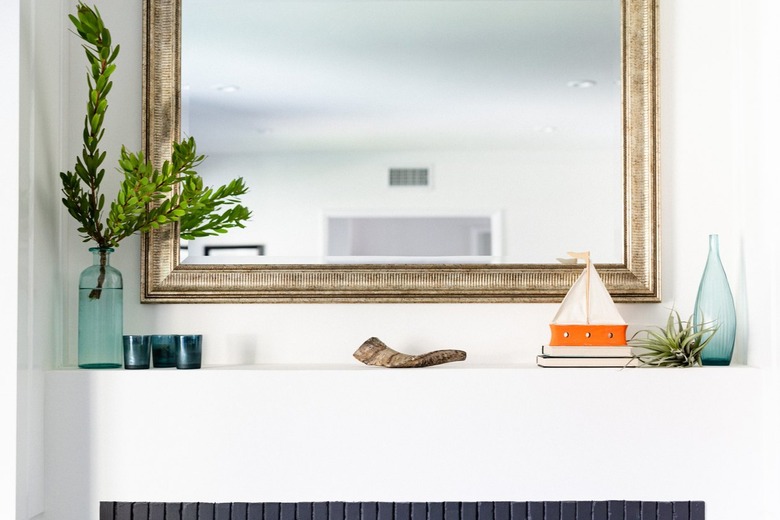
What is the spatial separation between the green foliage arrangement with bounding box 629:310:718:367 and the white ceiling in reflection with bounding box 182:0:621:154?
508 mm

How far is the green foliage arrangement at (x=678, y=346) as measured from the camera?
183 cm

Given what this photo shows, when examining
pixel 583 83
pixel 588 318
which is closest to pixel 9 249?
pixel 588 318

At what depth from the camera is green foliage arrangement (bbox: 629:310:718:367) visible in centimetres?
183

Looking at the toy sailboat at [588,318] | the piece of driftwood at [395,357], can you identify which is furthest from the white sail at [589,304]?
the piece of driftwood at [395,357]

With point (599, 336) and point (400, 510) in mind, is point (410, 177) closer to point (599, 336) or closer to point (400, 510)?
point (599, 336)

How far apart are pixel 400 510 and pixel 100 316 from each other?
0.84 m

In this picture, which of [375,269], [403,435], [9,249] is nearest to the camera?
[9,249]

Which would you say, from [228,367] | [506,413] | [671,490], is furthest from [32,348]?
[671,490]

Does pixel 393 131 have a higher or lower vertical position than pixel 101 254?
higher

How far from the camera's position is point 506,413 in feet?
5.89

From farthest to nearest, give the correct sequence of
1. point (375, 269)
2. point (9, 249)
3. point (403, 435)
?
point (375, 269), point (403, 435), point (9, 249)

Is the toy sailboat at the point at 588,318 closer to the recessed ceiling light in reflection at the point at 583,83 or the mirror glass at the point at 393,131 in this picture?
the mirror glass at the point at 393,131

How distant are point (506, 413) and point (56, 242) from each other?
3.74 ft

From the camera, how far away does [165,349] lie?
1.84 m
